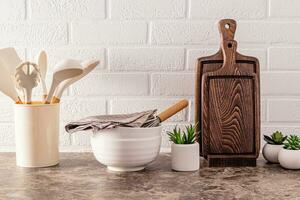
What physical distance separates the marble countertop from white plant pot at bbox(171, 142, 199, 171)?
2 centimetres

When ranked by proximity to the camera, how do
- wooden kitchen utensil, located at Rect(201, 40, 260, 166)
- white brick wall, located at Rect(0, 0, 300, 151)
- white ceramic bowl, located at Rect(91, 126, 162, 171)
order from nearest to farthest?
white ceramic bowl, located at Rect(91, 126, 162, 171), wooden kitchen utensil, located at Rect(201, 40, 260, 166), white brick wall, located at Rect(0, 0, 300, 151)

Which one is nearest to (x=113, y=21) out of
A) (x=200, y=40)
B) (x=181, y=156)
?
(x=200, y=40)

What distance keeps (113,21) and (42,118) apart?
41 cm

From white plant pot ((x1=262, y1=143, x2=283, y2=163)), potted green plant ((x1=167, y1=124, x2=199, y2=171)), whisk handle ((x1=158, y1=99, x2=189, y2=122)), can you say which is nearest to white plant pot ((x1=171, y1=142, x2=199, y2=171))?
potted green plant ((x1=167, y1=124, x2=199, y2=171))

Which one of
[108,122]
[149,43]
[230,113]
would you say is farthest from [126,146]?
[149,43]

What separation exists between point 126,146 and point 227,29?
47 centimetres

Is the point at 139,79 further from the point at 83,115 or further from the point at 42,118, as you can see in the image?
the point at 42,118

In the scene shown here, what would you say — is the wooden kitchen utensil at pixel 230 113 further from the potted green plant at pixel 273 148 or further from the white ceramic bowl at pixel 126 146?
the white ceramic bowl at pixel 126 146

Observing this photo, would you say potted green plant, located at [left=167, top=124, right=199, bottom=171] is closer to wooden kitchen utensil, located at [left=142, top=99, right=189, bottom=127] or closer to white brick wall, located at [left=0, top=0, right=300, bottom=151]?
wooden kitchen utensil, located at [left=142, top=99, right=189, bottom=127]

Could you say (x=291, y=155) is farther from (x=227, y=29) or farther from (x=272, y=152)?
(x=227, y=29)

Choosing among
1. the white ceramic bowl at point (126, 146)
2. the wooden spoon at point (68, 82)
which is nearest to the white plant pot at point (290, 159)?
the white ceramic bowl at point (126, 146)

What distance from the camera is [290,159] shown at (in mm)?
1321

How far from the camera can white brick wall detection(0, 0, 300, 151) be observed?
5.13ft

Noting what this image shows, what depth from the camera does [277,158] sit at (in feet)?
4.59
